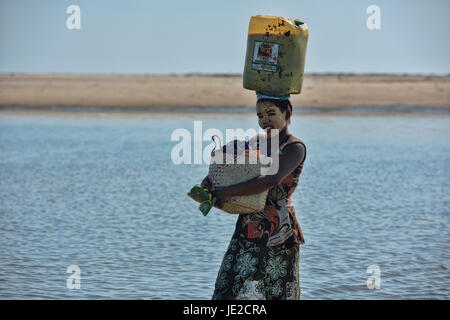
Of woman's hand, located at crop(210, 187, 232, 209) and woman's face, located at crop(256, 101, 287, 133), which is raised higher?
woman's face, located at crop(256, 101, 287, 133)

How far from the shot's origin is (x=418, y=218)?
8945 millimetres

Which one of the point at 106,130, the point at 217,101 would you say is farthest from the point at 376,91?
the point at 106,130

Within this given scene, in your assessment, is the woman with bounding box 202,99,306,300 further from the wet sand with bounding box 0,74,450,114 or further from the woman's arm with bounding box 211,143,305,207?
the wet sand with bounding box 0,74,450,114

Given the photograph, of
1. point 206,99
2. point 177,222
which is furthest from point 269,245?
point 206,99

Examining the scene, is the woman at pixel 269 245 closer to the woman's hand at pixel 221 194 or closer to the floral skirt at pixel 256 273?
the floral skirt at pixel 256 273

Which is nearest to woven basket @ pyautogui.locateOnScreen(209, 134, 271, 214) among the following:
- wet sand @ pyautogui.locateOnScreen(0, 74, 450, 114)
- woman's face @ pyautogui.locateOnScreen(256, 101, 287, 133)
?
woman's face @ pyautogui.locateOnScreen(256, 101, 287, 133)

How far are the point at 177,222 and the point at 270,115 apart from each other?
209 inches

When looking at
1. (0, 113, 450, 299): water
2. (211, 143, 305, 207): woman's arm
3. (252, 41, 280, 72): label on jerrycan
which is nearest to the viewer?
(211, 143, 305, 207): woman's arm

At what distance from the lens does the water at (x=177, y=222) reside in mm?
6098

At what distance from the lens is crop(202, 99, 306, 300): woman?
3385 millimetres

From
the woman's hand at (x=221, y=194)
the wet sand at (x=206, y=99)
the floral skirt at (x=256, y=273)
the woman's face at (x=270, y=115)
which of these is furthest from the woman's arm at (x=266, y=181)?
the wet sand at (x=206, y=99)

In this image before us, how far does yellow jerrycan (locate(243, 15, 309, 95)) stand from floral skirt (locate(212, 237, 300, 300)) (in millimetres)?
731

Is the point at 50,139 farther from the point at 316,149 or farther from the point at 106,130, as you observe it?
the point at 316,149

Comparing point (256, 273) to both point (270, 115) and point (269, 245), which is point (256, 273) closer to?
point (269, 245)
